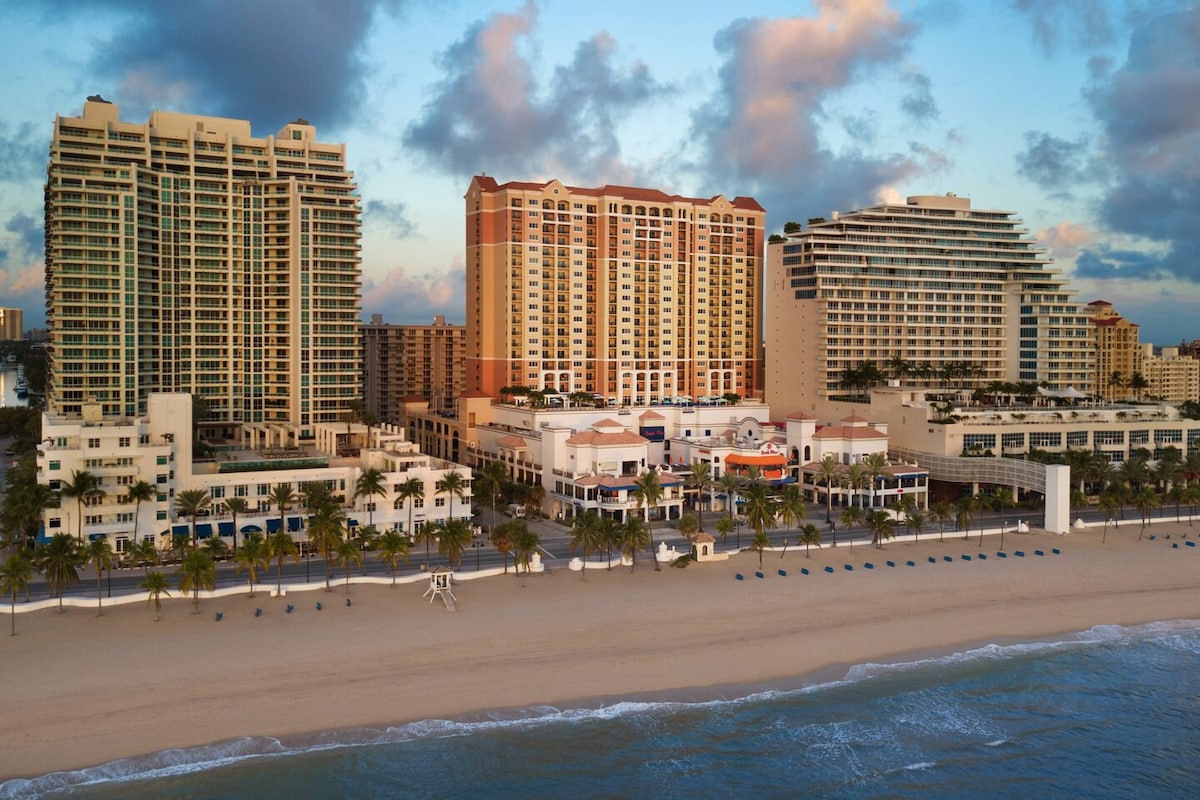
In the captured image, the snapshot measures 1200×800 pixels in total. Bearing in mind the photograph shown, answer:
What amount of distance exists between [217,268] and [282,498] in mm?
52620

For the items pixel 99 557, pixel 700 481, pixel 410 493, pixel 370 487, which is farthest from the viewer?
pixel 700 481

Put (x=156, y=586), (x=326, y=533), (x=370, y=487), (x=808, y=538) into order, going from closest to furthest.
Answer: (x=156, y=586)
(x=326, y=533)
(x=808, y=538)
(x=370, y=487)

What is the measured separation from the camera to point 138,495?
73.5 meters

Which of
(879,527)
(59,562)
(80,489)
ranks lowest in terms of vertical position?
(879,527)

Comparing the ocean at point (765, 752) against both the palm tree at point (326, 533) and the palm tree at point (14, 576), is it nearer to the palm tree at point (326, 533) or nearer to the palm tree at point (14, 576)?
the palm tree at point (14, 576)

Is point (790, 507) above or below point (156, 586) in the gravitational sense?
above

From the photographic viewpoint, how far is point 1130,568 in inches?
3159

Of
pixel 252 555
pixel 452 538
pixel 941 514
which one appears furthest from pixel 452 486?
pixel 941 514

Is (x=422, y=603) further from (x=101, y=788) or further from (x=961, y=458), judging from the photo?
(x=961, y=458)

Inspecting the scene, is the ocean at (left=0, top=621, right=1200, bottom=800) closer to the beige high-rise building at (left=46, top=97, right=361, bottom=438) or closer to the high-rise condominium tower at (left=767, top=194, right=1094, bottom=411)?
the beige high-rise building at (left=46, top=97, right=361, bottom=438)

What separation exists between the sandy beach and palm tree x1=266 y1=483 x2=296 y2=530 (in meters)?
12.5

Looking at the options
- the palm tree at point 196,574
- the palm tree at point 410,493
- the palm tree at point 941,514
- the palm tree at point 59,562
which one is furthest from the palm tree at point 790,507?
the palm tree at point 59,562

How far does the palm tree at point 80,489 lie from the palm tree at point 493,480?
31365mm

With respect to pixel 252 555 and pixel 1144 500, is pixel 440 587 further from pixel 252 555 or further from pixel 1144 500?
pixel 1144 500
